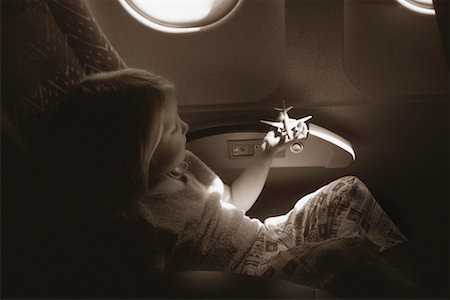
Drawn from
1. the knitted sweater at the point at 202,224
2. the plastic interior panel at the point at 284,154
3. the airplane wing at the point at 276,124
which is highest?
the airplane wing at the point at 276,124

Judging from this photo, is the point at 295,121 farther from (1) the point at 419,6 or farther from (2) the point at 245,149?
(1) the point at 419,6

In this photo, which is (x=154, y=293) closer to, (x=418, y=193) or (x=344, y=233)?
(x=344, y=233)

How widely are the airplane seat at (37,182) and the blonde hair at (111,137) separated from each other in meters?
0.04

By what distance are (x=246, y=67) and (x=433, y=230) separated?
17.2 inches

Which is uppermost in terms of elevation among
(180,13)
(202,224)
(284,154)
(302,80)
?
(180,13)

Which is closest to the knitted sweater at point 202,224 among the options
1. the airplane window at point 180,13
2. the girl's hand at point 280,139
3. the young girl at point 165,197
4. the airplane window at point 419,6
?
the young girl at point 165,197

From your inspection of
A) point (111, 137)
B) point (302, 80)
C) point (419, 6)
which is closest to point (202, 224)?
point (111, 137)

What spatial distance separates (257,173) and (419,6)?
1.39ft

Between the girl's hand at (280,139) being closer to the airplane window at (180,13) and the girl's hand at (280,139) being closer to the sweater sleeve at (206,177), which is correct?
the sweater sleeve at (206,177)

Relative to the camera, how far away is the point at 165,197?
0.96m

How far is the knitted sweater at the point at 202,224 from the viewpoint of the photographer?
921 mm

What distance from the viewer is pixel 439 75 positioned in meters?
1.06

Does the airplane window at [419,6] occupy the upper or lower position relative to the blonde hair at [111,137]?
upper

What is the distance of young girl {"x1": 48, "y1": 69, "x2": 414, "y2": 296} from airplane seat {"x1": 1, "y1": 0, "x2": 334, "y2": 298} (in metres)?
0.03
